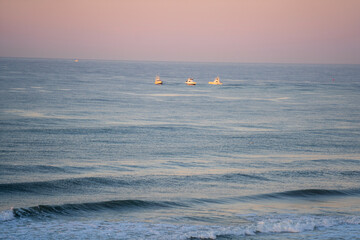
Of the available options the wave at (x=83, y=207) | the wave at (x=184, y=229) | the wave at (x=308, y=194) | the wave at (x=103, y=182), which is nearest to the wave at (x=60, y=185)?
the wave at (x=103, y=182)

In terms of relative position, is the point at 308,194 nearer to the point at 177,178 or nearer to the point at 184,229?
the point at 177,178

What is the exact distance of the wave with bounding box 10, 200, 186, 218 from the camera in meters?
17.8

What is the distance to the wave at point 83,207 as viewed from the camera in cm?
1775

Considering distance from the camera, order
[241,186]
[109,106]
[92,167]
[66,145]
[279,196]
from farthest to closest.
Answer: [109,106] → [66,145] → [92,167] → [241,186] → [279,196]

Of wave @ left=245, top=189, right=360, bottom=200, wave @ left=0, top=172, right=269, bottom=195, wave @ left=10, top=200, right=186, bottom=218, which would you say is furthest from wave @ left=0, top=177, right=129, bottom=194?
wave @ left=245, top=189, right=360, bottom=200

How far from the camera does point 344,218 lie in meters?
17.9

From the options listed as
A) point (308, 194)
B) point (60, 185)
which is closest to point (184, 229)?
point (308, 194)

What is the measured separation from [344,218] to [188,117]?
1494 inches

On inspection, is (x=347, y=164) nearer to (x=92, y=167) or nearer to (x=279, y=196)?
(x=279, y=196)

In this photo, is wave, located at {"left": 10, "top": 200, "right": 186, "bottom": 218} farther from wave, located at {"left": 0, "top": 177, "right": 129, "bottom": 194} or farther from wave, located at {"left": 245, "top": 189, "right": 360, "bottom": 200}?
wave, located at {"left": 245, "top": 189, "right": 360, "bottom": 200}

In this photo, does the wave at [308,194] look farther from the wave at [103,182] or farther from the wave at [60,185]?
the wave at [60,185]

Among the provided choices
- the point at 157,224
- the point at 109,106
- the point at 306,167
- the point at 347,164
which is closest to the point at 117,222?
the point at 157,224

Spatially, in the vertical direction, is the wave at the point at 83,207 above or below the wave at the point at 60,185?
above

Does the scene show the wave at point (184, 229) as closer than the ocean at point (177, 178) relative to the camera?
Yes
